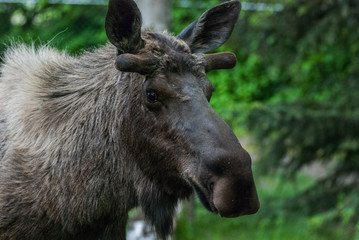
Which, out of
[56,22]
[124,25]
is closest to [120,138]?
[124,25]

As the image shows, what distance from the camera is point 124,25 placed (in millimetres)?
3496

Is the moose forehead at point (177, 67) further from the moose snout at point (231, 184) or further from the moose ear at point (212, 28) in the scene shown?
the moose snout at point (231, 184)

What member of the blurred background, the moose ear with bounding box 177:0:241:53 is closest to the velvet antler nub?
the moose ear with bounding box 177:0:241:53

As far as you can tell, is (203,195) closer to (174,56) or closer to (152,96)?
(152,96)

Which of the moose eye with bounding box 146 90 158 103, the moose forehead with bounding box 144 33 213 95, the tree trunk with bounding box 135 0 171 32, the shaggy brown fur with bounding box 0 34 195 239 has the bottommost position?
the tree trunk with bounding box 135 0 171 32

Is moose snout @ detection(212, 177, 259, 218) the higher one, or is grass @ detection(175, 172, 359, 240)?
moose snout @ detection(212, 177, 259, 218)

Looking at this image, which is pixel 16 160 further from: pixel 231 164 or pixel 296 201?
pixel 296 201

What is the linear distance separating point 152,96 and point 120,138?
0.38 meters

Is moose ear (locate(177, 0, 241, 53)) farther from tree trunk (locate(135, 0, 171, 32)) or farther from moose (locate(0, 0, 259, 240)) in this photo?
tree trunk (locate(135, 0, 171, 32))

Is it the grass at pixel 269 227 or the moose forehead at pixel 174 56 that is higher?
the moose forehead at pixel 174 56

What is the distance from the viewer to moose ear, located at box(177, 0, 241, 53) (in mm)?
3928

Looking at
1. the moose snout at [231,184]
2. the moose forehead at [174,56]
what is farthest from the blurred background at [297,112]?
the moose snout at [231,184]

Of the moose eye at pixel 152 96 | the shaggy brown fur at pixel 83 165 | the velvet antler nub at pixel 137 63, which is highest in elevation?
the velvet antler nub at pixel 137 63

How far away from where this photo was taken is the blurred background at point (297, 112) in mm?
7793
